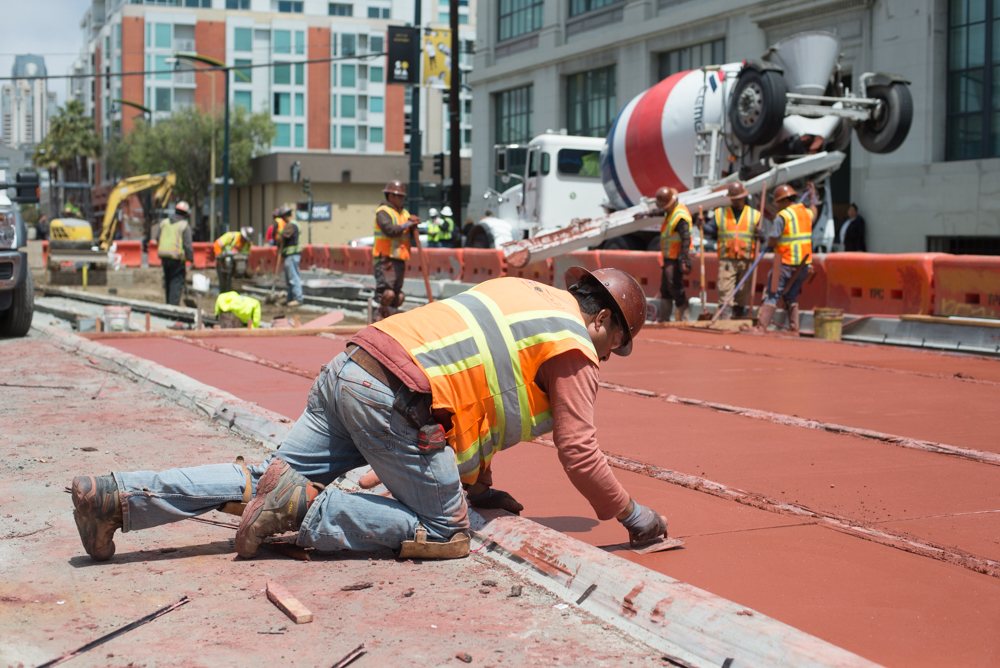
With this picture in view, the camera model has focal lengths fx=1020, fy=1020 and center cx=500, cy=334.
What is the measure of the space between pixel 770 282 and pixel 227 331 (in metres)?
6.50

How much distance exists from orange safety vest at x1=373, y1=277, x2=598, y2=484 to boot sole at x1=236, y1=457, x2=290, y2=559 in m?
0.62

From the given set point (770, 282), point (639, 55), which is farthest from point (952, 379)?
point (639, 55)

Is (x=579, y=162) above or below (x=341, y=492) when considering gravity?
above

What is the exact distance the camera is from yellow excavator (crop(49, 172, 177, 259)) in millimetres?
34188

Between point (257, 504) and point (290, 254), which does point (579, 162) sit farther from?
point (257, 504)

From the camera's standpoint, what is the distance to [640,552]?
11.8 feet

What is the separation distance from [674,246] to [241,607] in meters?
10.6

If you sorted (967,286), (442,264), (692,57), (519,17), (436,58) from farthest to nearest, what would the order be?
(519,17)
(692,57)
(436,58)
(442,264)
(967,286)

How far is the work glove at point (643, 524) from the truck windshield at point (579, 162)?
60.4 ft

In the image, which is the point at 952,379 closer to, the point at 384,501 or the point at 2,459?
the point at 384,501

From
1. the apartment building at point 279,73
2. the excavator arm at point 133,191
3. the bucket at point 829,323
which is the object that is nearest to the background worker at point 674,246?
the bucket at point 829,323

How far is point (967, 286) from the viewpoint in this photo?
10.7 meters

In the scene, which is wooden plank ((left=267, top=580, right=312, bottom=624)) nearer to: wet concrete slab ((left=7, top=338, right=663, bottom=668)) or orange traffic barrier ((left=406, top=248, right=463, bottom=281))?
wet concrete slab ((left=7, top=338, right=663, bottom=668))

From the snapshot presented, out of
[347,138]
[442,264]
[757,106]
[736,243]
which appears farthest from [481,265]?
[347,138]
